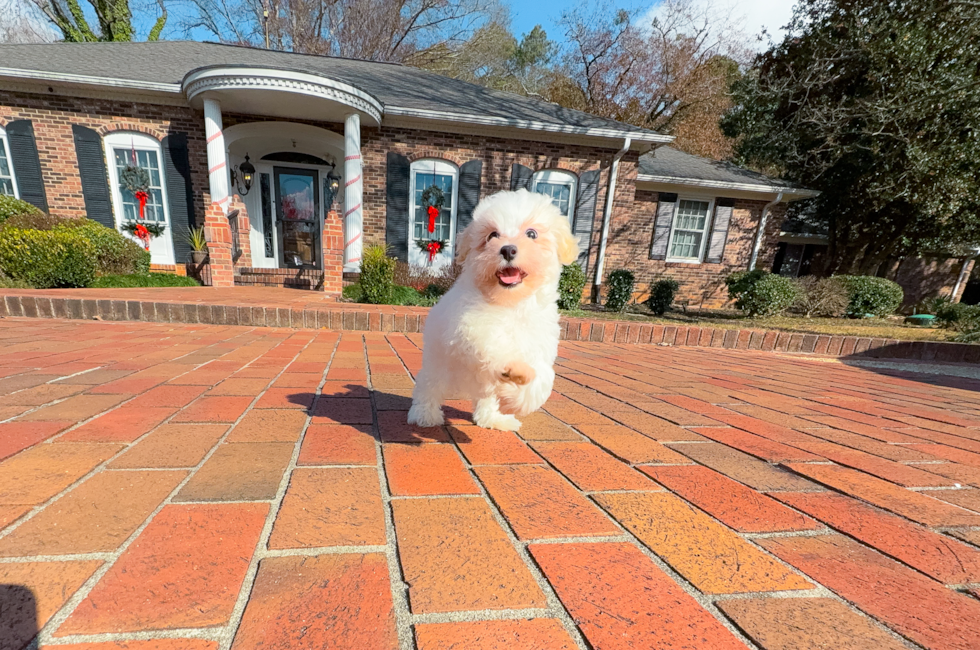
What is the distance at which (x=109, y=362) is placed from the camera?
8.01 feet

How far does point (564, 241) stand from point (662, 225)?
12.0 meters

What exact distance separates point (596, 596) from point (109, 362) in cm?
314

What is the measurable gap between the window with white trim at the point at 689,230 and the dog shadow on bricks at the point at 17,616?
45.1 feet

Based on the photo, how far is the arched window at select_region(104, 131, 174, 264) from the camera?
8.45m

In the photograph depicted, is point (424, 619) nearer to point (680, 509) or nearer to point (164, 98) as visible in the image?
point (680, 509)

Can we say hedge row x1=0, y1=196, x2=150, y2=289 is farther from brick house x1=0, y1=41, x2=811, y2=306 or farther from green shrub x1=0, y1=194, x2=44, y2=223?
brick house x1=0, y1=41, x2=811, y2=306

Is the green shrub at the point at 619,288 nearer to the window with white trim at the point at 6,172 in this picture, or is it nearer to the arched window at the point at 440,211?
the arched window at the point at 440,211

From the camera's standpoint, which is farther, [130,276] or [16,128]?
[16,128]

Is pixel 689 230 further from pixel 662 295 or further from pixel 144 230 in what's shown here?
pixel 144 230

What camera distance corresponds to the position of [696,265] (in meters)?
12.5

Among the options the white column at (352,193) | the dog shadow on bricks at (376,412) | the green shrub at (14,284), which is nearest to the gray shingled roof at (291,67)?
the white column at (352,193)

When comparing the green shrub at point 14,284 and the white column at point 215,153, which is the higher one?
the white column at point 215,153

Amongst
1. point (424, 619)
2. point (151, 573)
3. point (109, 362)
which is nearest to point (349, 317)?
point (109, 362)

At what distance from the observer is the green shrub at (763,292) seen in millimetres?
9438
